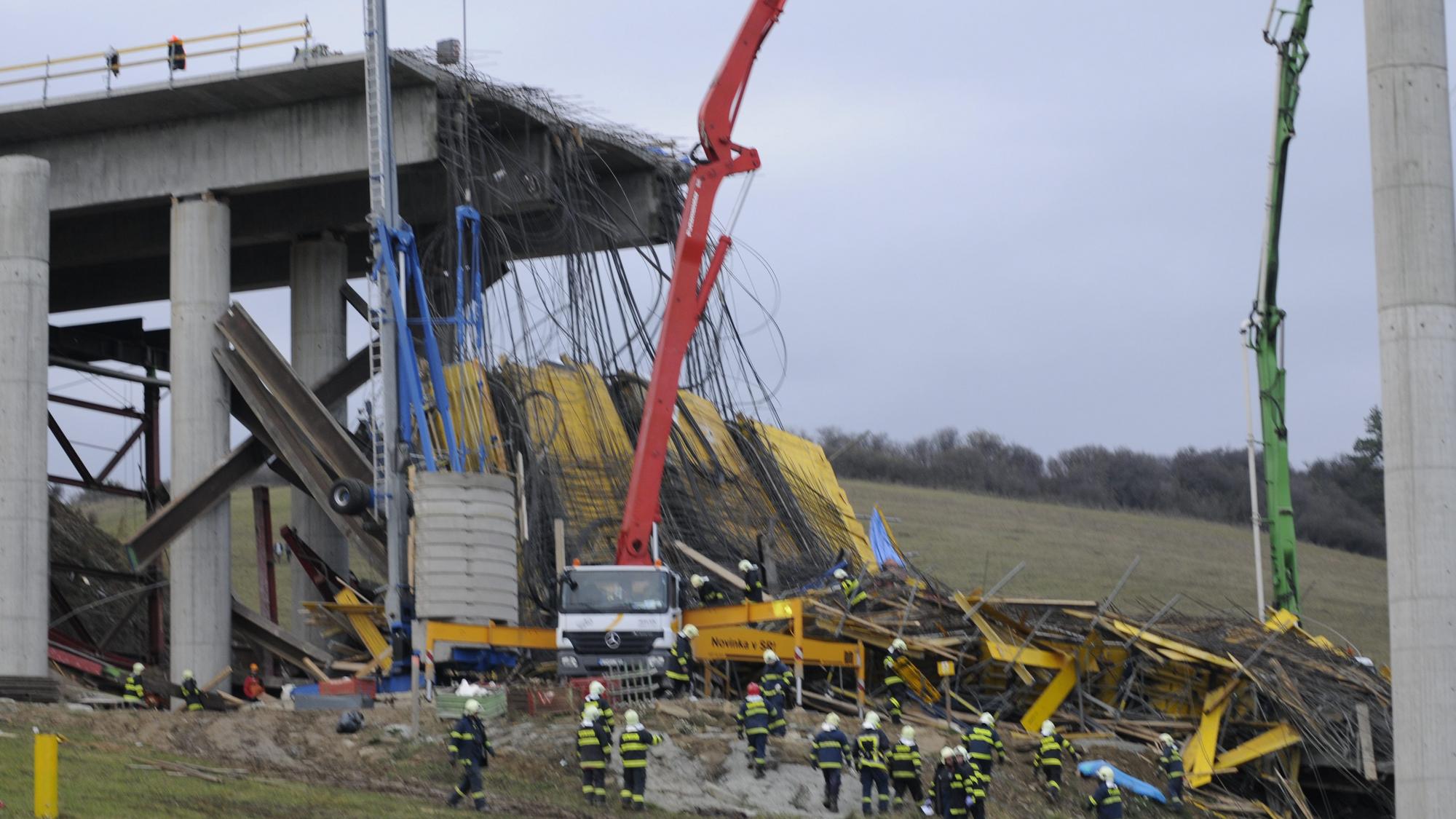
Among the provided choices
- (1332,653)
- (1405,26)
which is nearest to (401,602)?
(1332,653)

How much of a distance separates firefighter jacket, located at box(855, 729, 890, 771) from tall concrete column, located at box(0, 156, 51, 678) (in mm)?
18328

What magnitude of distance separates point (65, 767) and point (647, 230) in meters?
21.0

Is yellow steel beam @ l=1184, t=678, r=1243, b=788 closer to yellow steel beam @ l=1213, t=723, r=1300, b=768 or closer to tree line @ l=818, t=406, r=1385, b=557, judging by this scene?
yellow steel beam @ l=1213, t=723, r=1300, b=768

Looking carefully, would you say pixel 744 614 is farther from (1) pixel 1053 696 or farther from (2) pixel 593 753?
(2) pixel 593 753

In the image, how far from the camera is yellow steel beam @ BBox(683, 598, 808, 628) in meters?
27.9

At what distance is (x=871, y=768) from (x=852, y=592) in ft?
26.0

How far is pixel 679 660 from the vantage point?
27.3 m

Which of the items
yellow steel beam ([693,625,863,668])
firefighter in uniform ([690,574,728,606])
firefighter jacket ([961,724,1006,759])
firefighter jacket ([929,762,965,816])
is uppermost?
firefighter in uniform ([690,574,728,606])

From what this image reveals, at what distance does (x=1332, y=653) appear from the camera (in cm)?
2992

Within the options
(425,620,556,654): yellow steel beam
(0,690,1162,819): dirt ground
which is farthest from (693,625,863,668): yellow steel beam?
(425,620,556,654): yellow steel beam

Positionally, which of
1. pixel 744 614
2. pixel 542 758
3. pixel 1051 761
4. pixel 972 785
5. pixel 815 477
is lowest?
pixel 1051 761

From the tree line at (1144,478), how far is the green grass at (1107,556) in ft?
31.0

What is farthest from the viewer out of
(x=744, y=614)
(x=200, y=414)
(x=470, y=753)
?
(x=200, y=414)

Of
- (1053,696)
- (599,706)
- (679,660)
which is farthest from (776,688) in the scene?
(1053,696)
